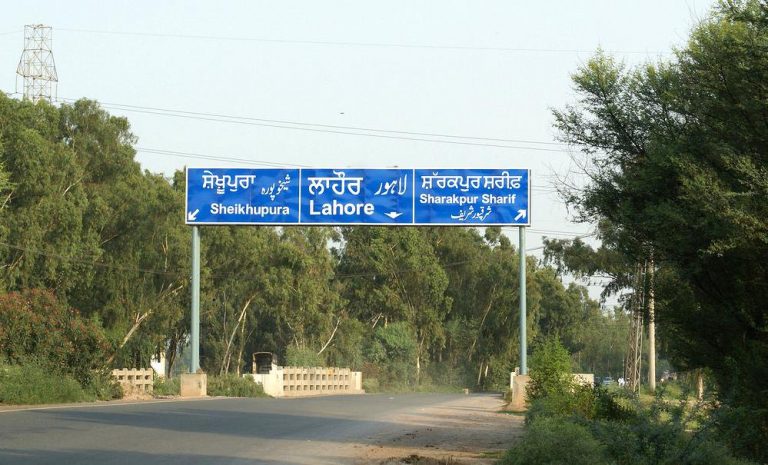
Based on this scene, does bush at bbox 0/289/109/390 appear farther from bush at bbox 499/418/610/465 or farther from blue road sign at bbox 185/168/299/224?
bush at bbox 499/418/610/465

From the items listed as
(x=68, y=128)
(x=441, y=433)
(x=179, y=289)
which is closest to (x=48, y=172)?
(x=68, y=128)

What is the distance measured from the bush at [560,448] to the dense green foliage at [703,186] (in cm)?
199

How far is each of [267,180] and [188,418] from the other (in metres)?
12.7

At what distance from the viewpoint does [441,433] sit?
23578mm

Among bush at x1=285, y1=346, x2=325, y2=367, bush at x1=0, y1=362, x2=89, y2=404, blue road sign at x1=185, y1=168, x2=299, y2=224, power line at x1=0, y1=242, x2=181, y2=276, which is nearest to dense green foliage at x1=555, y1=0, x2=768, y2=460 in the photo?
blue road sign at x1=185, y1=168, x2=299, y2=224

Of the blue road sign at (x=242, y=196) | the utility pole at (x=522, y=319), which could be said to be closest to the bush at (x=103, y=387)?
the blue road sign at (x=242, y=196)

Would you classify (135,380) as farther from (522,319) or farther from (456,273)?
(456,273)

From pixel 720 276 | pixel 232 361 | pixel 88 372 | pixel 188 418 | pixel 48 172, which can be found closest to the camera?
pixel 720 276

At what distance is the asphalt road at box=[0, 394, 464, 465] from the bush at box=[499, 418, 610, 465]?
3.92 m

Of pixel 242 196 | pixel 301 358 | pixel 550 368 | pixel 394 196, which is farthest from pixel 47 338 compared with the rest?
pixel 301 358

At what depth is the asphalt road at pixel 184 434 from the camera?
1639cm

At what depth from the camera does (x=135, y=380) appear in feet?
151

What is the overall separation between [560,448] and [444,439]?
9.15 meters

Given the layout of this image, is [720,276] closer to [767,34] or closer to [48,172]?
[767,34]
